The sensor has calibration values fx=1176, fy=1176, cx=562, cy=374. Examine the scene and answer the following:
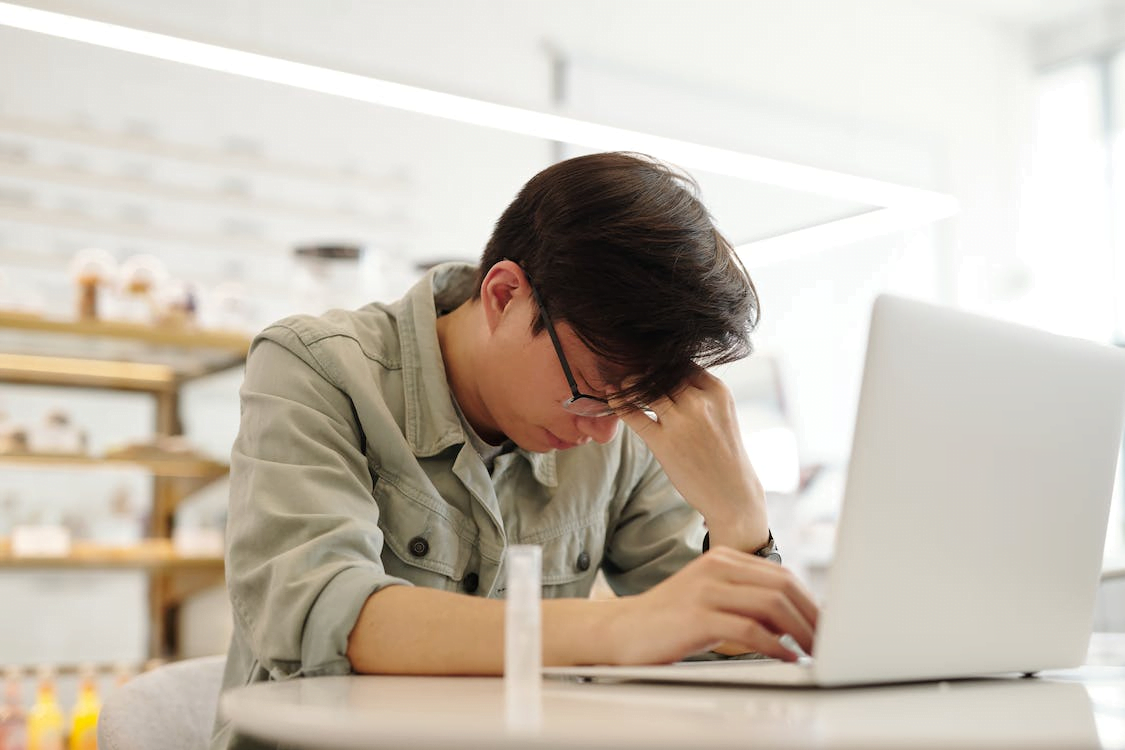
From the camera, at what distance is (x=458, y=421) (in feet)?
4.32

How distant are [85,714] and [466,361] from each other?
2307mm

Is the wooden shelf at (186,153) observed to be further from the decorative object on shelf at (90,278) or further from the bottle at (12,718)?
the bottle at (12,718)

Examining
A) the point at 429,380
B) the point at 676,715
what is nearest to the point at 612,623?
the point at 676,715

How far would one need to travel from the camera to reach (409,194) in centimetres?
436

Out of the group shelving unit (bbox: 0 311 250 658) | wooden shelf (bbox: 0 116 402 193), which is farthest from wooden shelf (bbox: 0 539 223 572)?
wooden shelf (bbox: 0 116 402 193)

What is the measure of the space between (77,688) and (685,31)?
3.49 meters

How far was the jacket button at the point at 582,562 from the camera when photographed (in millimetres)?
1447

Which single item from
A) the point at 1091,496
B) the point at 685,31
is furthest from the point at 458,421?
the point at 685,31

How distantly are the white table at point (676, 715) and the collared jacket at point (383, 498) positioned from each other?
0.14 metres

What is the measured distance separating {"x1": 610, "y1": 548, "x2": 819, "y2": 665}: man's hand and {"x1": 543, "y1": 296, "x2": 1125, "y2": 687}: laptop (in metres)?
0.02

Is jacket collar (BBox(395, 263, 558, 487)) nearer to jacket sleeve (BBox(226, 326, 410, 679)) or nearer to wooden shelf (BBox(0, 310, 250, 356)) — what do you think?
jacket sleeve (BBox(226, 326, 410, 679))

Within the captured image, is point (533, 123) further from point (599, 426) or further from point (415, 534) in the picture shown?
point (415, 534)

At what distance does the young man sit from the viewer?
39.5 inches

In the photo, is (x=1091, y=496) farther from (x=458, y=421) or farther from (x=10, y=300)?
(x=10, y=300)
